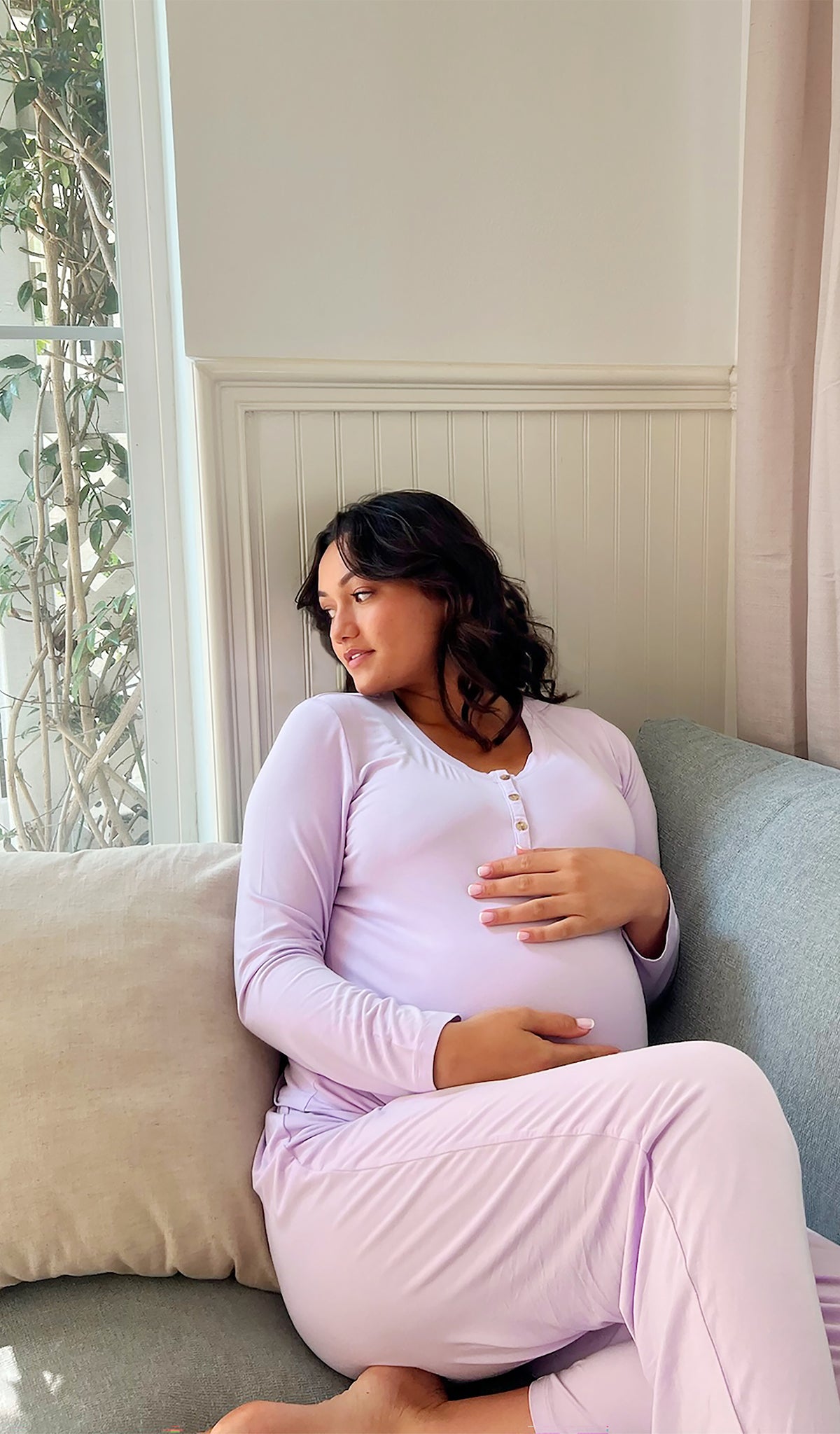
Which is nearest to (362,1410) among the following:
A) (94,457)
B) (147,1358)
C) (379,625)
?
(147,1358)

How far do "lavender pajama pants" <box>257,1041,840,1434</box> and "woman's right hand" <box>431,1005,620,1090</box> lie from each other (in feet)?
0.06

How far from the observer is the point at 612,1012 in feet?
3.66

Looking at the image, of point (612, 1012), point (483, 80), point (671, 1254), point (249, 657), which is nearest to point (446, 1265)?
point (671, 1254)

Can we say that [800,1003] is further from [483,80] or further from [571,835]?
[483,80]

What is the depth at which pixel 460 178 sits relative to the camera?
58.5 inches

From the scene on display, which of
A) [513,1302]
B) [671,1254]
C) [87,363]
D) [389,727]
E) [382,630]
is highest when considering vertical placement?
[87,363]

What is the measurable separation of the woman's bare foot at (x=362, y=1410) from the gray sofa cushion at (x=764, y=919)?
1.36 feet

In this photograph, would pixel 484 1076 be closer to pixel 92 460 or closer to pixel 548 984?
pixel 548 984

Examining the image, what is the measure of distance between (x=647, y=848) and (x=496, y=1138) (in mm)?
490

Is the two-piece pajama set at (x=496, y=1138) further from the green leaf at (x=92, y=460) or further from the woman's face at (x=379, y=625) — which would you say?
the green leaf at (x=92, y=460)

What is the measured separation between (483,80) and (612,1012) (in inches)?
49.4

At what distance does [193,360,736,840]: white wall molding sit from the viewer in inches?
57.2

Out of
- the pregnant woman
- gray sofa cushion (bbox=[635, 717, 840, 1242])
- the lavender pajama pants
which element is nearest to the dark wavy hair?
the pregnant woman

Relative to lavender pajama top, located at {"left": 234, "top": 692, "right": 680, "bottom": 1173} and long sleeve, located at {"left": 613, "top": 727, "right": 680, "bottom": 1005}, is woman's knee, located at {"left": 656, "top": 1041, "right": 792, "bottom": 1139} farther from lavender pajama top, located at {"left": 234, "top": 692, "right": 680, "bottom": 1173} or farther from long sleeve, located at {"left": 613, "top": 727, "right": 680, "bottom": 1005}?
long sleeve, located at {"left": 613, "top": 727, "right": 680, "bottom": 1005}
